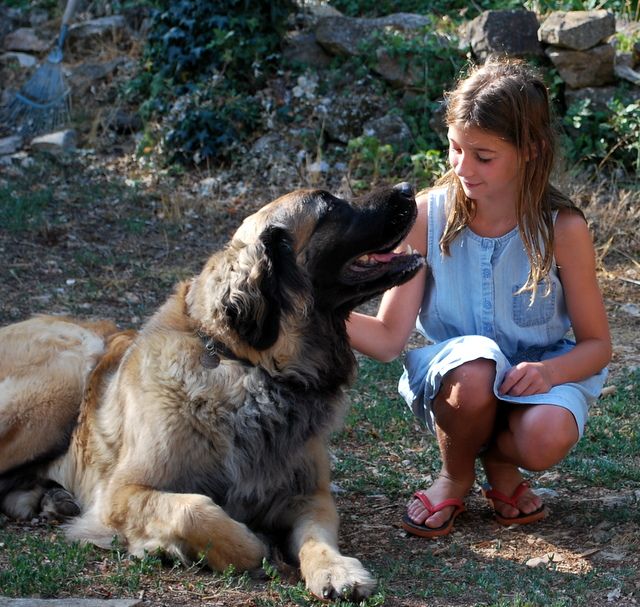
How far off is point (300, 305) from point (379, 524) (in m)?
1.04

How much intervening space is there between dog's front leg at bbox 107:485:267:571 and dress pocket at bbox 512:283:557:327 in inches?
55.0

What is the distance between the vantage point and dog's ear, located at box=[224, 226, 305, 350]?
3541 mm

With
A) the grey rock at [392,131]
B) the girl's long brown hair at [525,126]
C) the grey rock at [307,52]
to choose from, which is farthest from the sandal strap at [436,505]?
the grey rock at [307,52]

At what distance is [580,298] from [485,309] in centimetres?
38

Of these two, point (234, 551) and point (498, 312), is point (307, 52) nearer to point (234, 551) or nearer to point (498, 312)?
point (498, 312)

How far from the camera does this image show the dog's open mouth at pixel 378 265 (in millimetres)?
3762

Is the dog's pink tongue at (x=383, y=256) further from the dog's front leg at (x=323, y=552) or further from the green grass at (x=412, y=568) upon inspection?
the green grass at (x=412, y=568)

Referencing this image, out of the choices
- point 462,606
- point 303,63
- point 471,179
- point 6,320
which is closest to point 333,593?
point 462,606

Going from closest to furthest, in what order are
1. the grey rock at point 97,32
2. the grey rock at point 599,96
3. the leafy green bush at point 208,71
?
the grey rock at point 599,96 → the leafy green bush at point 208,71 → the grey rock at point 97,32

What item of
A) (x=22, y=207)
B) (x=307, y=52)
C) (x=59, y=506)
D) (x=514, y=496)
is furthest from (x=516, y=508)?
(x=307, y=52)

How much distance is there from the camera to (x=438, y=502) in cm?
→ 388

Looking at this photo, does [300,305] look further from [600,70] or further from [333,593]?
[600,70]

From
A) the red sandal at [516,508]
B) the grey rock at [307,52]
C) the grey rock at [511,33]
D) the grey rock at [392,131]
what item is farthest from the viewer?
the grey rock at [307,52]

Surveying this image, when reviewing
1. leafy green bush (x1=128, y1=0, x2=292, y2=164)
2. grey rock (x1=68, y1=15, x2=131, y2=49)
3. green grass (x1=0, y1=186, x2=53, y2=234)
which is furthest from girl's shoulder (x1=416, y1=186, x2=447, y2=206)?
grey rock (x1=68, y1=15, x2=131, y2=49)
